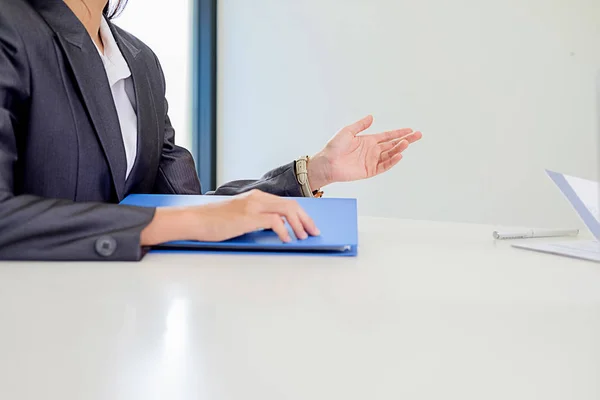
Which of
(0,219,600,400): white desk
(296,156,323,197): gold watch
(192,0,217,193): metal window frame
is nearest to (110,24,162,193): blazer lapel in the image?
(296,156,323,197): gold watch

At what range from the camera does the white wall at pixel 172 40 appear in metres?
2.50

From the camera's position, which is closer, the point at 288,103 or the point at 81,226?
the point at 81,226

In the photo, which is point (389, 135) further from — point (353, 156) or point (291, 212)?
point (291, 212)

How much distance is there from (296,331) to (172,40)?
2.51 metres

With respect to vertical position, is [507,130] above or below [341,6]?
below

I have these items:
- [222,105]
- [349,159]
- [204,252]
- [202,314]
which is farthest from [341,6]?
[202,314]

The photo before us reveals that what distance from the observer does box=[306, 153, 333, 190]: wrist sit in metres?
1.19

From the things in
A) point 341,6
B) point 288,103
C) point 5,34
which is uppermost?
point 341,6

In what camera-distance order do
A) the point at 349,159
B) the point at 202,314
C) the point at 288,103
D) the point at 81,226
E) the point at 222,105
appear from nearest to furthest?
the point at 202,314
the point at 81,226
the point at 349,159
the point at 288,103
the point at 222,105

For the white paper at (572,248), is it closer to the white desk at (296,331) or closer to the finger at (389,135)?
the white desk at (296,331)

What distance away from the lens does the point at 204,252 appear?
28.4 inches

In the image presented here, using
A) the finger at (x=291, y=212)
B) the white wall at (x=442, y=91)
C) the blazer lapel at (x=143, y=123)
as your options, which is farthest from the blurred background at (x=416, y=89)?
the finger at (x=291, y=212)

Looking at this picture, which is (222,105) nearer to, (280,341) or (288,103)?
(288,103)

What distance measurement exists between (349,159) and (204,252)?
0.56 m
